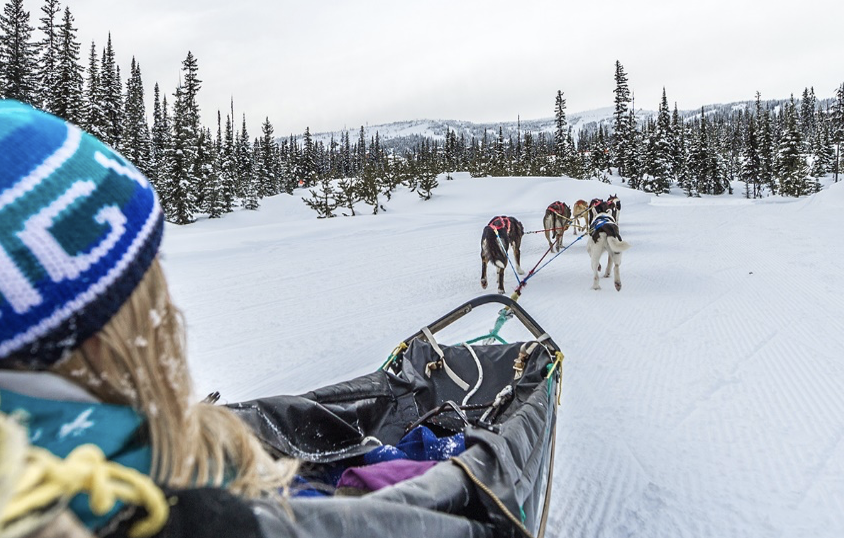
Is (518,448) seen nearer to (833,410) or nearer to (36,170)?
(36,170)

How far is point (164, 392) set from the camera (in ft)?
2.87

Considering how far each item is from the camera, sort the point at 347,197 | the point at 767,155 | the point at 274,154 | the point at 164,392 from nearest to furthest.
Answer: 1. the point at 164,392
2. the point at 347,197
3. the point at 767,155
4. the point at 274,154

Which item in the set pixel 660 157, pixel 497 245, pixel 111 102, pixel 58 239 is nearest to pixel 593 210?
pixel 497 245

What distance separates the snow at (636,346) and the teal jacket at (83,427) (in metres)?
0.37

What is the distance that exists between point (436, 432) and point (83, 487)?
242 centimetres

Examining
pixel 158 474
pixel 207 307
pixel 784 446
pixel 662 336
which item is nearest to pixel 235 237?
pixel 207 307

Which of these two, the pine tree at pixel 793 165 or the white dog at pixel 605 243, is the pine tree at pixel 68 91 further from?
the pine tree at pixel 793 165

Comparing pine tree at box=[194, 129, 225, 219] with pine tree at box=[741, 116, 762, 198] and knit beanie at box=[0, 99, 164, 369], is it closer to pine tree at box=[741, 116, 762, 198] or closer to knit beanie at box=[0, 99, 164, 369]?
knit beanie at box=[0, 99, 164, 369]

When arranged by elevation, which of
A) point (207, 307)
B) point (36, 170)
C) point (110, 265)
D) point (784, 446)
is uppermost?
point (36, 170)

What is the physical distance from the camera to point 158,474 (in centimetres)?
81

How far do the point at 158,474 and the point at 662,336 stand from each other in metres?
5.57

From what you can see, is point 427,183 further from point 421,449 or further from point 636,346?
point 421,449

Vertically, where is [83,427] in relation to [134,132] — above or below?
below

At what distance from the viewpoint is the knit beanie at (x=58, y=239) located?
2.37 ft
